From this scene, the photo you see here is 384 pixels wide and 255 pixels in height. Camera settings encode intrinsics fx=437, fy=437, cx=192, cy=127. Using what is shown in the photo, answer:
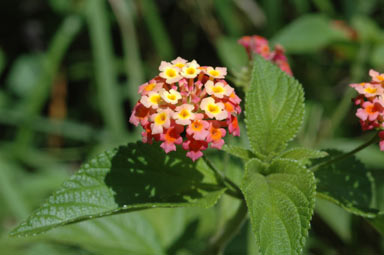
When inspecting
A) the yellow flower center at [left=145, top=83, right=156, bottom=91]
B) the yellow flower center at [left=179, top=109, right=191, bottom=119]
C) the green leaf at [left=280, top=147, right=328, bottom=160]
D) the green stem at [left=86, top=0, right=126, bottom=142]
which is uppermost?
the green stem at [left=86, top=0, right=126, bottom=142]

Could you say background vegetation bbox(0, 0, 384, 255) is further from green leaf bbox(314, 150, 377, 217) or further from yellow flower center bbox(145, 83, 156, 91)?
yellow flower center bbox(145, 83, 156, 91)

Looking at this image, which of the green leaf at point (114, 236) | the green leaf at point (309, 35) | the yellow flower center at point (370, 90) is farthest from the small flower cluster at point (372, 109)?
the green leaf at point (309, 35)

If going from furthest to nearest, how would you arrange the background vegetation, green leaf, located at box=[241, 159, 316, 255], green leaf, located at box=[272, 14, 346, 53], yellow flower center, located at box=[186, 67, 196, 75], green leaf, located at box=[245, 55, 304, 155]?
green leaf, located at box=[272, 14, 346, 53] → the background vegetation → green leaf, located at box=[245, 55, 304, 155] → yellow flower center, located at box=[186, 67, 196, 75] → green leaf, located at box=[241, 159, 316, 255]

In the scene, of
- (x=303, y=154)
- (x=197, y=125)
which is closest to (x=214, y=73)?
(x=197, y=125)

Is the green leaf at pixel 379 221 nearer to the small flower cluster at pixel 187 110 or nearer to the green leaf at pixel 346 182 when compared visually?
the green leaf at pixel 346 182

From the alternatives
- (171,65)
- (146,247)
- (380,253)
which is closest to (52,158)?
(146,247)

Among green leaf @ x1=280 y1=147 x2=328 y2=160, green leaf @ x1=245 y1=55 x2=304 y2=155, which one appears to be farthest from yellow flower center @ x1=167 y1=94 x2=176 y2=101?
green leaf @ x1=280 y1=147 x2=328 y2=160

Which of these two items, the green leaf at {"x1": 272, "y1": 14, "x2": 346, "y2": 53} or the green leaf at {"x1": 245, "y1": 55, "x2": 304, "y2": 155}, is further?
the green leaf at {"x1": 272, "y1": 14, "x2": 346, "y2": 53}
